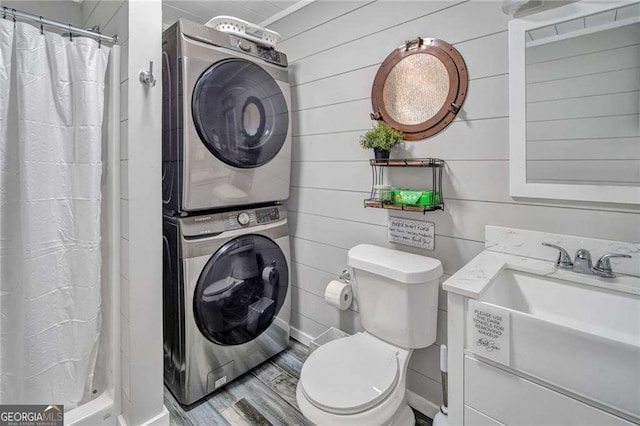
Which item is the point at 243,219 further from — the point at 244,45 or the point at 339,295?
the point at 244,45

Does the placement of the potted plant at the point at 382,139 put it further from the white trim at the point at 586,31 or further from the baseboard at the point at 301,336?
the baseboard at the point at 301,336

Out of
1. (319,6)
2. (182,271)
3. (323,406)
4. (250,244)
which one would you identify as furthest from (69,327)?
(319,6)

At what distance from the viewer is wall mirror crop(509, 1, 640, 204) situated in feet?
3.66

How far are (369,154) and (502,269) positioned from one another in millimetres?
927

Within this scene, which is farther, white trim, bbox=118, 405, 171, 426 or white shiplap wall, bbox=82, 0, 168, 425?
white trim, bbox=118, 405, 171, 426

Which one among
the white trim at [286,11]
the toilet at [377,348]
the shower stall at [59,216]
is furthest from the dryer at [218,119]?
the toilet at [377,348]

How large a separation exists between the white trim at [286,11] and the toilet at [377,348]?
1680mm

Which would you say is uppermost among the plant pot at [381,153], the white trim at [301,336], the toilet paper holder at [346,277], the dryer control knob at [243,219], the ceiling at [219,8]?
the ceiling at [219,8]

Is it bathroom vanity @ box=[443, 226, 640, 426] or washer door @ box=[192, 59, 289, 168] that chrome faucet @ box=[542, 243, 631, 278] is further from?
washer door @ box=[192, 59, 289, 168]

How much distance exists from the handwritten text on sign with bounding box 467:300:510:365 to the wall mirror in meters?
0.62

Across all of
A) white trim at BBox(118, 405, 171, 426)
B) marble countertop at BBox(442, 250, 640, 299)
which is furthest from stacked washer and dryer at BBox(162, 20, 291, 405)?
marble countertop at BBox(442, 250, 640, 299)

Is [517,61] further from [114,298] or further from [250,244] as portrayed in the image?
[114,298]

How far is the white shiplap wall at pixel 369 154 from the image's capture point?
1353 millimetres

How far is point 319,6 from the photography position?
2.03 metres
